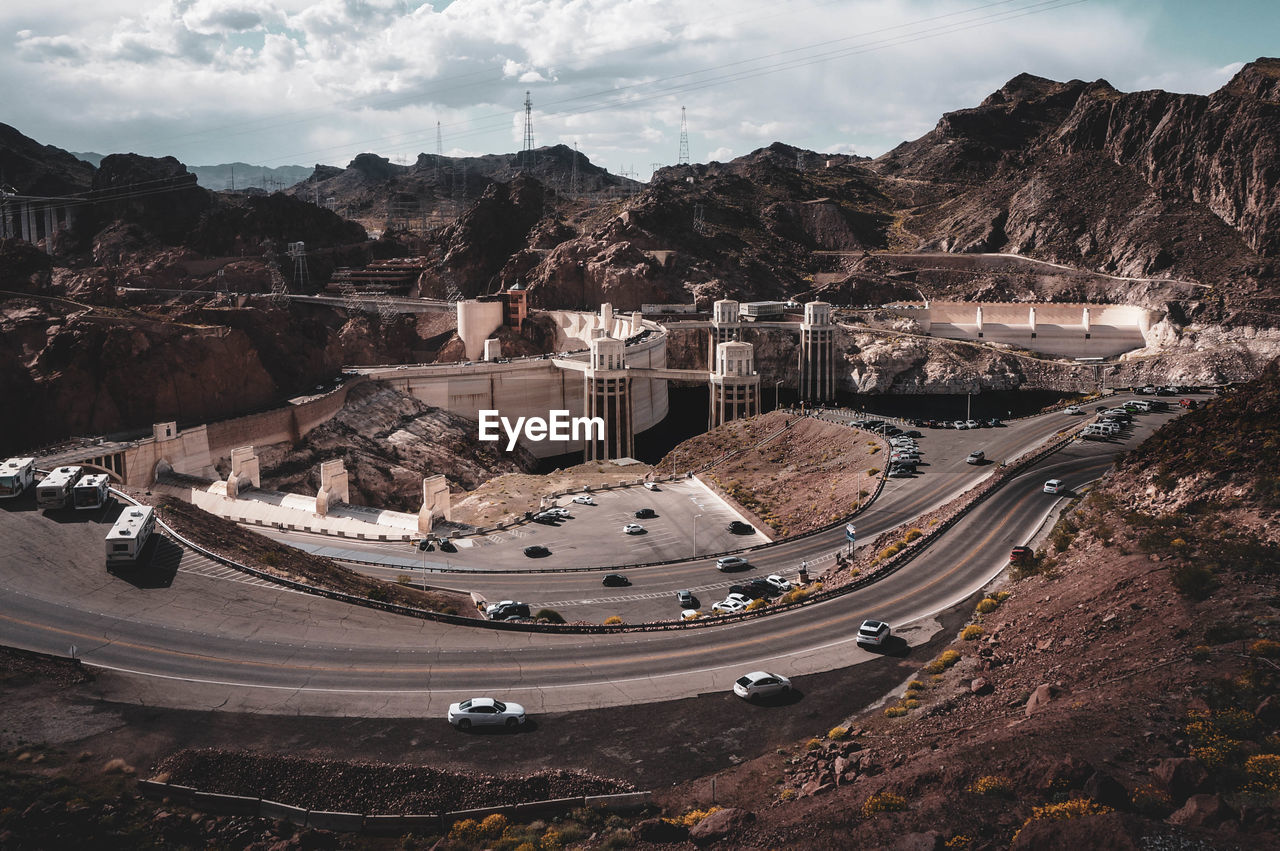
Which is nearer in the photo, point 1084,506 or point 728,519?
point 1084,506

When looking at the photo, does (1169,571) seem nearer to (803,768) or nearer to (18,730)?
(803,768)

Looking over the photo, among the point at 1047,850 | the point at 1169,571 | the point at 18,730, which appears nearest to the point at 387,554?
the point at 18,730

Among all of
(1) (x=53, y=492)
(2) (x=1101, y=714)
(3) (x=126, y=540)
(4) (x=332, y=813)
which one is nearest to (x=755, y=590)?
(2) (x=1101, y=714)

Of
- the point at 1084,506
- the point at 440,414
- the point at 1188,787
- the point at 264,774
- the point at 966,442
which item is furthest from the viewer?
the point at 440,414

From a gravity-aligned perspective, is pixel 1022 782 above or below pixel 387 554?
above

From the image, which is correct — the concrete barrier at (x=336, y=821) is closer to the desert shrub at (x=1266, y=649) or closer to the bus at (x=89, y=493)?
the desert shrub at (x=1266, y=649)

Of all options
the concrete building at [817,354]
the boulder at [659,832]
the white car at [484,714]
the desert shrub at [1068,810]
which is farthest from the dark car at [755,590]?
the concrete building at [817,354]
